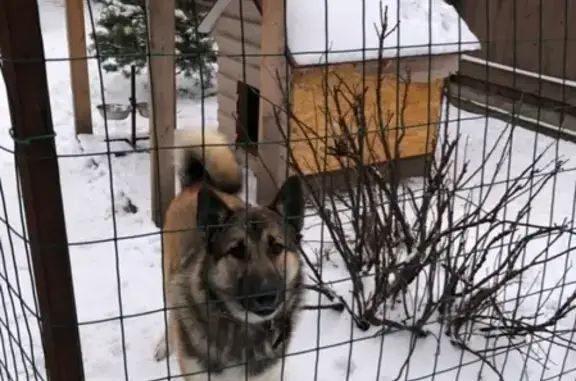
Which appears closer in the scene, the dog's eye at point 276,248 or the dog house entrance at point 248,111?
the dog's eye at point 276,248

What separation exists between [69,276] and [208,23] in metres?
3.77

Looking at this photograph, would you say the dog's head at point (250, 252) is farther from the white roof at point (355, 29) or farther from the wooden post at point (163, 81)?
the white roof at point (355, 29)

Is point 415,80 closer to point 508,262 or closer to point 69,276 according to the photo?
point 508,262

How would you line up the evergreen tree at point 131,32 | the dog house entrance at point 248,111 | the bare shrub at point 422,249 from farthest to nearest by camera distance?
the evergreen tree at point 131,32
the dog house entrance at point 248,111
the bare shrub at point 422,249

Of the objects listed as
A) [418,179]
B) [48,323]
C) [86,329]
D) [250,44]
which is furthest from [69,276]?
[418,179]

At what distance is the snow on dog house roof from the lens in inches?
157

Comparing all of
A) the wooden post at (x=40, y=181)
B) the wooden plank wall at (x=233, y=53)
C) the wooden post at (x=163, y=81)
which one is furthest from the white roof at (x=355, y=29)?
the wooden post at (x=40, y=181)

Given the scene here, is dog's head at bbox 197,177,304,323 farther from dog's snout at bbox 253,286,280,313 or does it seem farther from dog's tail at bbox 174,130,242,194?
dog's tail at bbox 174,130,242,194

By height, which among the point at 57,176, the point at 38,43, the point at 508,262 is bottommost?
the point at 508,262

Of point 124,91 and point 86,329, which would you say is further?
point 124,91

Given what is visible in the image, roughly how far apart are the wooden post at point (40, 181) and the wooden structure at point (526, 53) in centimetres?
469

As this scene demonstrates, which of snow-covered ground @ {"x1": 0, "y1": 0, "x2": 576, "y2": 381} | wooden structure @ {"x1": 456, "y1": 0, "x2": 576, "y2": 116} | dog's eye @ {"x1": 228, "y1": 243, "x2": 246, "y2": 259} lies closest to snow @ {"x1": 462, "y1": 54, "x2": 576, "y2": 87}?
wooden structure @ {"x1": 456, "y1": 0, "x2": 576, "y2": 116}

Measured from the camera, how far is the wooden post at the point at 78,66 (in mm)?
5242

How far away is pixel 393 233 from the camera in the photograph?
2.88m
